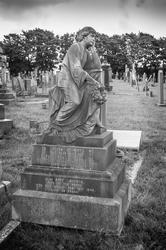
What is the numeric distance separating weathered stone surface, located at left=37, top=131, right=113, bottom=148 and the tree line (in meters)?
62.2

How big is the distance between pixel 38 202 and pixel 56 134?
971 millimetres

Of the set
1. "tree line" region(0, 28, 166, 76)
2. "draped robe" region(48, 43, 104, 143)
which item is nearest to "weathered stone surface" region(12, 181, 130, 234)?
"draped robe" region(48, 43, 104, 143)

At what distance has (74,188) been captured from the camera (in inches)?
170

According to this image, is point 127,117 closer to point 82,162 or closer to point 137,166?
point 137,166

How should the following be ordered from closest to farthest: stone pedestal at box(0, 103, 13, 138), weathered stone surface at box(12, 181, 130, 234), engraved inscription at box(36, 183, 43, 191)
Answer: weathered stone surface at box(12, 181, 130, 234) < engraved inscription at box(36, 183, 43, 191) < stone pedestal at box(0, 103, 13, 138)

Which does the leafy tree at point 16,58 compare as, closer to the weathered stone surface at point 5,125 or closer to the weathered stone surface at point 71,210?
the weathered stone surface at point 5,125

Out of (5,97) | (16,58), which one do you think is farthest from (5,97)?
(16,58)

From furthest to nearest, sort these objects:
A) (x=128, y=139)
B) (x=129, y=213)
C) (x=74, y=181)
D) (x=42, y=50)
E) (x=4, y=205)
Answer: (x=42, y=50)
(x=128, y=139)
(x=4, y=205)
(x=129, y=213)
(x=74, y=181)

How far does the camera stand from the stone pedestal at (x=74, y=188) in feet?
13.6

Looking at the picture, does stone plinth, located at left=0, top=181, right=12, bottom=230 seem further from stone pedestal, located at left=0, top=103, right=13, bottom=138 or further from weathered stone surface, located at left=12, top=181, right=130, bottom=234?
stone pedestal, located at left=0, top=103, right=13, bottom=138

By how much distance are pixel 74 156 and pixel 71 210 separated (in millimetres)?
719

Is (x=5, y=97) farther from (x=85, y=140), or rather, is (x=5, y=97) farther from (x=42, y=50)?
(x=42, y=50)

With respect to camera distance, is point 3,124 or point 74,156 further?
point 3,124

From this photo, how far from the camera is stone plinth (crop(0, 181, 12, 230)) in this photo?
4.51 meters
